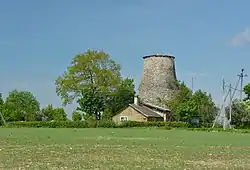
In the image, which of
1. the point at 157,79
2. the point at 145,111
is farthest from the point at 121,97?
the point at 157,79

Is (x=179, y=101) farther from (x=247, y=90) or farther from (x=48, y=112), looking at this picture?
(x=48, y=112)

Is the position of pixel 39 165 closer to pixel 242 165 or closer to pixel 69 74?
pixel 242 165

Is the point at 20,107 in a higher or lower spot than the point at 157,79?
lower

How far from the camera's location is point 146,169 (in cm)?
1488

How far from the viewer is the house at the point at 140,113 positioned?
9038cm

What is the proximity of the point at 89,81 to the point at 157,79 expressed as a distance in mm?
21166

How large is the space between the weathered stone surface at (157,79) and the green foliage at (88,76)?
1494 centimetres

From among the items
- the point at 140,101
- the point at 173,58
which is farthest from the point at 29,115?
the point at 173,58

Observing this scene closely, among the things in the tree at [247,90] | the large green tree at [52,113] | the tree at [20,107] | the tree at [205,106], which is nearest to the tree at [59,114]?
the large green tree at [52,113]

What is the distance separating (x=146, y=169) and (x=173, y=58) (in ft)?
319

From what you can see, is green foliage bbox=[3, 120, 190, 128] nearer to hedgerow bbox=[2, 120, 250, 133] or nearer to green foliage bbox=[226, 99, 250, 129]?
hedgerow bbox=[2, 120, 250, 133]

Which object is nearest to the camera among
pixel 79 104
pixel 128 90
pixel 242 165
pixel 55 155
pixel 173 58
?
pixel 242 165

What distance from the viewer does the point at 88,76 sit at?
293ft

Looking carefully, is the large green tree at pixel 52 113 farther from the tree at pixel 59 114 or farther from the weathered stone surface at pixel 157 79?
the weathered stone surface at pixel 157 79
